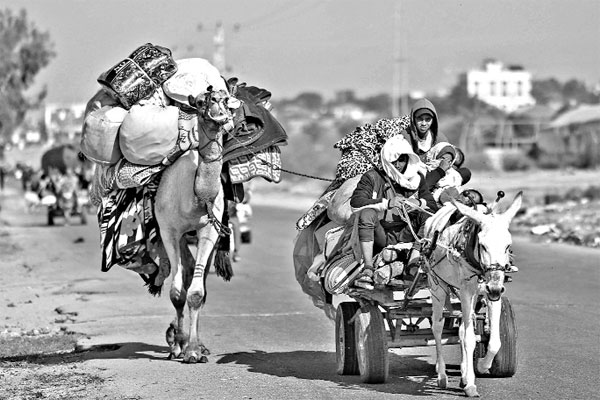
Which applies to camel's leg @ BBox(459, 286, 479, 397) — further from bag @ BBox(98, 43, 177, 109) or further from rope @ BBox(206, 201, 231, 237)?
bag @ BBox(98, 43, 177, 109)

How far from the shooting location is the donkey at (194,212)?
11.6 m

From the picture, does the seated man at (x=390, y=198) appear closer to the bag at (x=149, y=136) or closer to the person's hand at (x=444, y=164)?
the person's hand at (x=444, y=164)

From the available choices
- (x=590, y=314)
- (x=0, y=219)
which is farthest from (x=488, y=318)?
(x=0, y=219)

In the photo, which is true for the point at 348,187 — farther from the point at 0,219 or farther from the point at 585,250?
the point at 0,219

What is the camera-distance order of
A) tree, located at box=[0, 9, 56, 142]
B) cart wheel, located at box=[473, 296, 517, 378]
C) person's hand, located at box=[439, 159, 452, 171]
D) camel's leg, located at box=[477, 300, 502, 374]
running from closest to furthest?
1. camel's leg, located at box=[477, 300, 502, 374]
2. cart wheel, located at box=[473, 296, 517, 378]
3. person's hand, located at box=[439, 159, 452, 171]
4. tree, located at box=[0, 9, 56, 142]

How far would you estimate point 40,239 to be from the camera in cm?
3061

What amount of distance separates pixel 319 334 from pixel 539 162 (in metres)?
58.6

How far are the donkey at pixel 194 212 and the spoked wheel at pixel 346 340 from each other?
5.64ft

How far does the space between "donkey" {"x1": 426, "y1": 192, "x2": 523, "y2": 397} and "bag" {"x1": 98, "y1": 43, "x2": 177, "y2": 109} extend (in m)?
4.29

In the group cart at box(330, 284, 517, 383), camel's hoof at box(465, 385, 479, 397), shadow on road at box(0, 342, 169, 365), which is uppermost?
cart at box(330, 284, 517, 383)

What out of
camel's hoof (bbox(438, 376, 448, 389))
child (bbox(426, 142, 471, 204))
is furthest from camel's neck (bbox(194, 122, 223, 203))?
camel's hoof (bbox(438, 376, 448, 389))

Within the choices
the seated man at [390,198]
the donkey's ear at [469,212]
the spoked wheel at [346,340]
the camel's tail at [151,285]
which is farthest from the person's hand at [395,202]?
the camel's tail at [151,285]

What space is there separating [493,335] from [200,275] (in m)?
3.84

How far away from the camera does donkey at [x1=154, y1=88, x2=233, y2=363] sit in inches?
457
